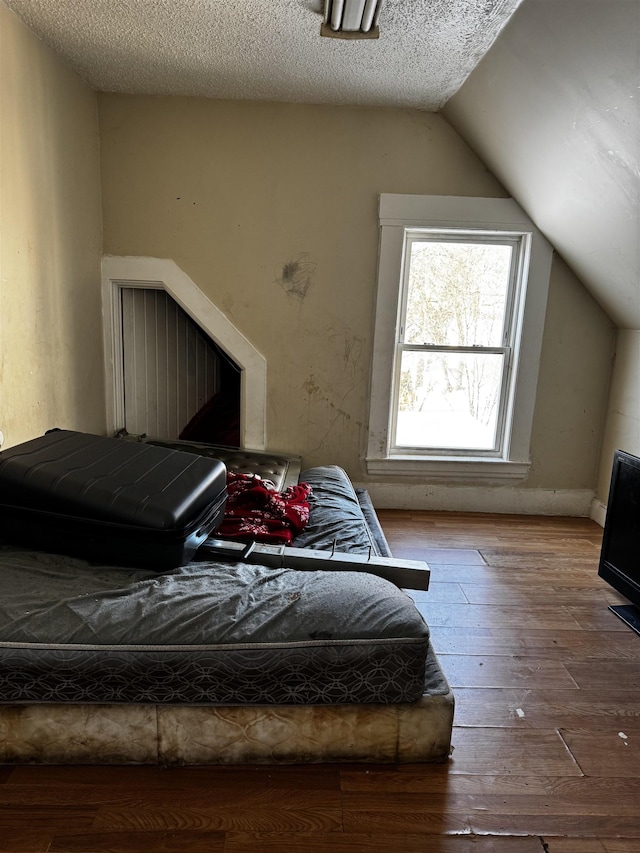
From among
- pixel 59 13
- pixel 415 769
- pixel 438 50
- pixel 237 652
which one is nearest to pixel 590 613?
pixel 415 769

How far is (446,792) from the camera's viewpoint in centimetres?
155

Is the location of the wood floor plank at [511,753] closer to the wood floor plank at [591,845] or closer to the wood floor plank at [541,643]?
the wood floor plank at [591,845]

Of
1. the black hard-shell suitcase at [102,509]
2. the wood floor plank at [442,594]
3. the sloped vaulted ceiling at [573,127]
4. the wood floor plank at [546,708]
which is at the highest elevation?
the sloped vaulted ceiling at [573,127]

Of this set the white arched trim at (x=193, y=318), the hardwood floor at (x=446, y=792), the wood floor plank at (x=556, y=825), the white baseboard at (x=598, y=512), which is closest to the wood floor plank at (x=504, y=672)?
the hardwood floor at (x=446, y=792)

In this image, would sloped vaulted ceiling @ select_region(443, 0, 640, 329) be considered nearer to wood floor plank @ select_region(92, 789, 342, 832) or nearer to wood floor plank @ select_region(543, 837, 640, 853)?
wood floor plank @ select_region(543, 837, 640, 853)

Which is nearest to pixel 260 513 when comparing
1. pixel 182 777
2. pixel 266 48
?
pixel 182 777

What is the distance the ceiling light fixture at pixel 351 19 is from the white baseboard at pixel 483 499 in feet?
8.48

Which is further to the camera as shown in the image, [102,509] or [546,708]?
[546,708]

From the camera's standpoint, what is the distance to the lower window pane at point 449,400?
3.76 metres

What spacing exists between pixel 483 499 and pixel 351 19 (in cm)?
292

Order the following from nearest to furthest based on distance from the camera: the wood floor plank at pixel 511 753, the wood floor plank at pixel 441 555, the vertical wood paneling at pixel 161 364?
1. the wood floor plank at pixel 511 753
2. the wood floor plank at pixel 441 555
3. the vertical wood paneling at pixel 161 364

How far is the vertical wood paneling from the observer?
146 inches

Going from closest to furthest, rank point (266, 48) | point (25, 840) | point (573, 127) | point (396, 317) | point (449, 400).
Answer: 1. point (25, 840)
2. point (573, 127)
3. point (266, 48)
4. point (396, 317)
5. point (449, 400)

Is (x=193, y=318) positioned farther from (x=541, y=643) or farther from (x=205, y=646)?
(x=541, y=643)
